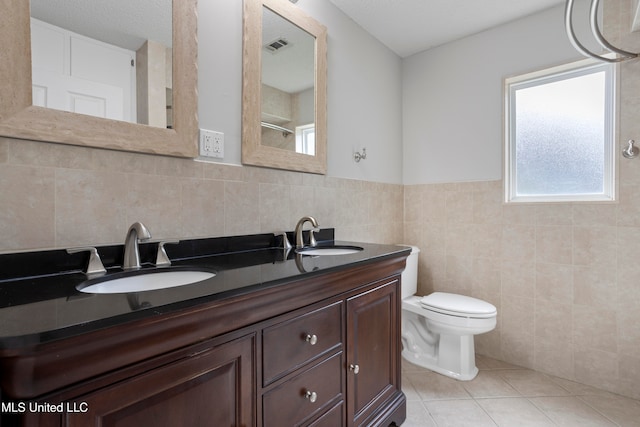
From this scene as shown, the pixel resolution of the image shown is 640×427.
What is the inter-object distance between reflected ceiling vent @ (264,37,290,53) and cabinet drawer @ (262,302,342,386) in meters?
1.31

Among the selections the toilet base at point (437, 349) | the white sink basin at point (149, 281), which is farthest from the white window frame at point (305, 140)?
the toilet base at point (437, 349)

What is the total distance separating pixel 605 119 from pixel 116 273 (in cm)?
264

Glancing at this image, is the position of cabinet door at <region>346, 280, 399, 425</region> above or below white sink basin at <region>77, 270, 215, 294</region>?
below

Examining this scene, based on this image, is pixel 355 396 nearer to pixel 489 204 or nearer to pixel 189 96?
pixel 189 96

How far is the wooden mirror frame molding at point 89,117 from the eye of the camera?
2.93ft

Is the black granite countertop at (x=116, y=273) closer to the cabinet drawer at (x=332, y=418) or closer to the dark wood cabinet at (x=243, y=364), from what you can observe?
the dark wood cabinet at (x=243, y=364)

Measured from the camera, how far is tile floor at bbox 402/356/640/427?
→ 5.16 feet

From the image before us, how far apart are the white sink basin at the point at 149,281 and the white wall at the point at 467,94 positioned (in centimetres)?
204

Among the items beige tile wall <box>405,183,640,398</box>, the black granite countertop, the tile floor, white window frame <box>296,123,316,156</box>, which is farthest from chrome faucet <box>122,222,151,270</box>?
beige tile wall <box>405,183,640,398</box>

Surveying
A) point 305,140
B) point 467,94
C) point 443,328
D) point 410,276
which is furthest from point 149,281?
point 467,94

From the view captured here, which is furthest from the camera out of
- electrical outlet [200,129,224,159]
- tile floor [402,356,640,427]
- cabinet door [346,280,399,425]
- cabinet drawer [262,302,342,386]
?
tile floor [402,356,640,427]

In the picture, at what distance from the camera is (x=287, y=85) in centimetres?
169

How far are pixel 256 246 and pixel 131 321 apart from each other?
36.3 inches

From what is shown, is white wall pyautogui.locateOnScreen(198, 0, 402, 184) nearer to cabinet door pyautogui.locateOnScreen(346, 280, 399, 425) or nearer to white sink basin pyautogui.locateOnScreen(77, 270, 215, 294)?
white sink basin pyautogui.locateOnScreen(77, 270, 215, 294)
